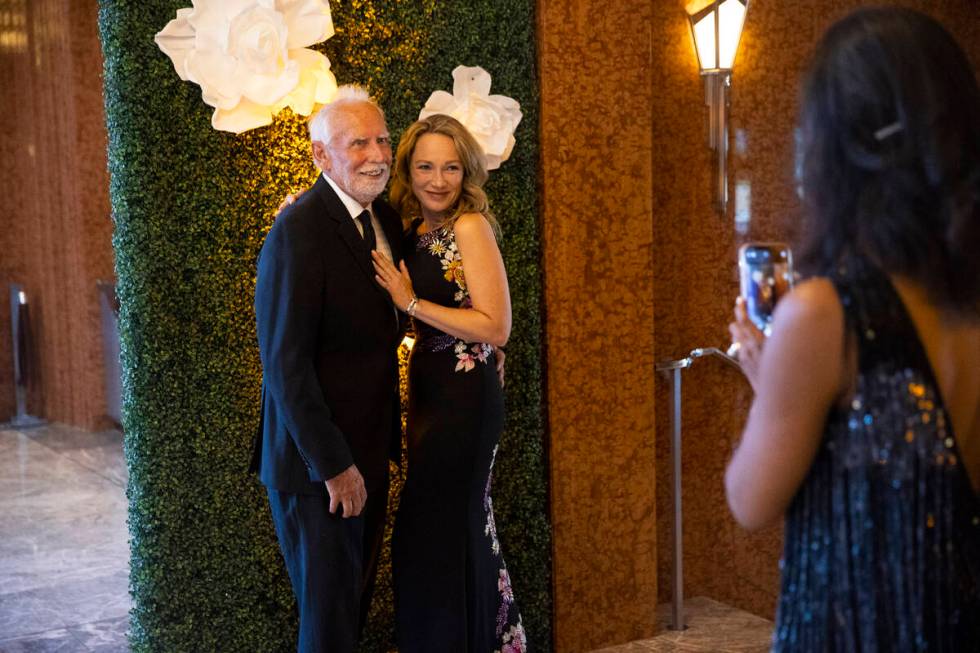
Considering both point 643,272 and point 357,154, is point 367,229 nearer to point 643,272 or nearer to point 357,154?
point 357,154

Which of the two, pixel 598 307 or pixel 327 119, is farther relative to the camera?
pixel 598 307

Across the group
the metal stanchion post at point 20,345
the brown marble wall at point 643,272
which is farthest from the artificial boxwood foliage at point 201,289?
the metal stanchion post at point 20,345

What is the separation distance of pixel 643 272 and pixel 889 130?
2.81 m

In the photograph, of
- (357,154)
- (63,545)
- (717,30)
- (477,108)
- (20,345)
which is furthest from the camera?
(20,345)

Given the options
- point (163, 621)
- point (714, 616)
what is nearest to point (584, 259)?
point (714, 616)

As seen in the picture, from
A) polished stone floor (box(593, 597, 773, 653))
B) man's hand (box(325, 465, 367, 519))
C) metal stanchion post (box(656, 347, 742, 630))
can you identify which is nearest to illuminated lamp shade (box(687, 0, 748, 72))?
metal stanchion post (box(656, 347, 742, 630))

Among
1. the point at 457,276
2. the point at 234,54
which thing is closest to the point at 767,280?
the point at 457,276

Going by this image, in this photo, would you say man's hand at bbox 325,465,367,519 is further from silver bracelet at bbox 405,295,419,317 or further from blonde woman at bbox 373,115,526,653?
silver bracelet at bbox 405,295,419,317

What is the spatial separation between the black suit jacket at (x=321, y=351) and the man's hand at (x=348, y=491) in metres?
0.03

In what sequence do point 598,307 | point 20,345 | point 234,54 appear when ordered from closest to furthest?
point 234,54, point 598,307, point 20,345

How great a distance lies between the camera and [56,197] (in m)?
9.12

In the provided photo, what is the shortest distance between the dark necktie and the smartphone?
1.75 m

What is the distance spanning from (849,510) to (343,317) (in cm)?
181

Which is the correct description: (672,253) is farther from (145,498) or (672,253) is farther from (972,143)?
(972,143)
